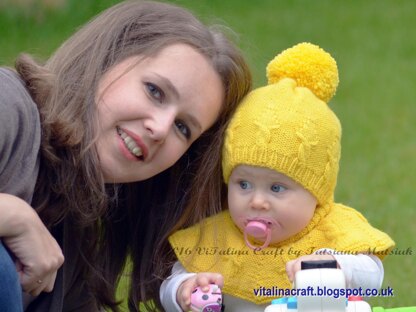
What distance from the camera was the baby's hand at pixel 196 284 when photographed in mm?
2084

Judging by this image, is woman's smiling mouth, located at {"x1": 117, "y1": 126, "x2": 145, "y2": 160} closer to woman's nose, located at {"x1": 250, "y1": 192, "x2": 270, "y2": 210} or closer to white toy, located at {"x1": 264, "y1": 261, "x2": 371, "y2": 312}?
woman's nose, located at {"x1": 250, "y1": 192, "x2": 270, "y2": 210}

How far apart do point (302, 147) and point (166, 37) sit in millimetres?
411

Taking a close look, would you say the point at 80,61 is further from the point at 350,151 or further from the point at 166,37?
the point at 350,151

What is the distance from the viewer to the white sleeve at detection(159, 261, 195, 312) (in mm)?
2191

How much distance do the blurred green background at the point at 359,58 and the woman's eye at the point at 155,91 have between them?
1.19ft

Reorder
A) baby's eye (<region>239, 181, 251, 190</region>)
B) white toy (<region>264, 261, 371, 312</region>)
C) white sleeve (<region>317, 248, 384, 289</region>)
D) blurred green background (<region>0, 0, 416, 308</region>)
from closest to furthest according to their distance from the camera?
1. white toy (<region>264, 261, 371, 312</region>)
2. white sleeve (<region>317, 248, 384, 289</region>)
3. baby's eye (<region>239, 181, 251, 190</region>)
4. blurred green background (<region>0, 0, 416, 308</region>)

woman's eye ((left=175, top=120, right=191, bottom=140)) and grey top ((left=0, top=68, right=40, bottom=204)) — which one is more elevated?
woman's eye ((left=175, top=120, right=191, bottom=140))

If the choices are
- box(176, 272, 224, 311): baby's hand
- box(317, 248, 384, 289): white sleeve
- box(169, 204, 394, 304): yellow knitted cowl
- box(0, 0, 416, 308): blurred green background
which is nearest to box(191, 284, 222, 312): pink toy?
box(176, 272, 224, 311): baby's hand

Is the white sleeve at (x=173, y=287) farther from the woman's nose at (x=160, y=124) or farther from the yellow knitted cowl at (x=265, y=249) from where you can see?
the woman's nose at (x=160, y=124)

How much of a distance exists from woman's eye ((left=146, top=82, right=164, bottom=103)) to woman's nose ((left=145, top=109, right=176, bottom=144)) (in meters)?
0.03

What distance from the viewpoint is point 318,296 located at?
165 centimetres

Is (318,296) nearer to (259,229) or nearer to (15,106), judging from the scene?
(259,229)

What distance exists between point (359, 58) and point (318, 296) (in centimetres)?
448

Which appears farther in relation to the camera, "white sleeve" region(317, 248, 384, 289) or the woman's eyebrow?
the woman's eyebrow
